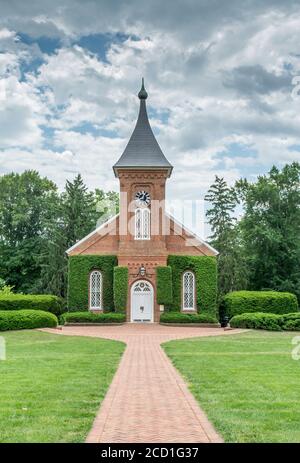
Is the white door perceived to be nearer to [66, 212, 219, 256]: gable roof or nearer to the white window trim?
the white window trim

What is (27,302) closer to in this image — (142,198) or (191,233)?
(142,198)

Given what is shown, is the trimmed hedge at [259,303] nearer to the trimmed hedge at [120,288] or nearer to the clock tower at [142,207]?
the clock tower at [142,207]

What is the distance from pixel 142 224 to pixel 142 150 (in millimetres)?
5143

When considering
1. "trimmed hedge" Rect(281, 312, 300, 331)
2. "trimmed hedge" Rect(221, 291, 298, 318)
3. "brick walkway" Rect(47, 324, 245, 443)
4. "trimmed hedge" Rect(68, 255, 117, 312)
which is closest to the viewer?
"brick walkway" Rect(47, 324, 245, 443)

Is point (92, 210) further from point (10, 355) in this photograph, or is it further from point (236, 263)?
point (10, 355)

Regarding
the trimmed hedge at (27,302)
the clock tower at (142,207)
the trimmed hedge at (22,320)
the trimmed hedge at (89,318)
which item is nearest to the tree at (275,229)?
the clock tower at (142,207)

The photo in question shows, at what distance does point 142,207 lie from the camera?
3719 centimetres

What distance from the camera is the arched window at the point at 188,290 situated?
37.2 metres

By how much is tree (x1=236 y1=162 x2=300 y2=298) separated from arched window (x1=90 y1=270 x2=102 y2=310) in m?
15.2

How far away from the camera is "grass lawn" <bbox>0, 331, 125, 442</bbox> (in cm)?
766

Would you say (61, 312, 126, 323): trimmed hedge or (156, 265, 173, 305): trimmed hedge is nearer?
(61, 312, 126, 323): trimmed hedge

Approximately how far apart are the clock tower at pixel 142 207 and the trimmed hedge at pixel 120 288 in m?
0.70

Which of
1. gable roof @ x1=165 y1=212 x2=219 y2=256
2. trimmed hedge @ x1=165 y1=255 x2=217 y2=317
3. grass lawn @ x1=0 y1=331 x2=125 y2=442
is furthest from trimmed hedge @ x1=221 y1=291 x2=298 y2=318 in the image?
grass lawn @ x1=0 y1=331 x2=125 y2=442
